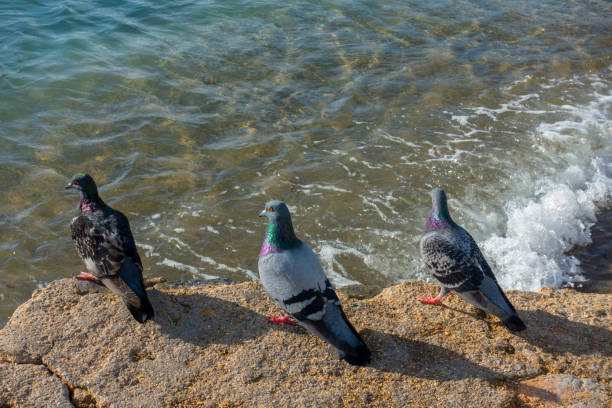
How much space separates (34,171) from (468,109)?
8098 mm

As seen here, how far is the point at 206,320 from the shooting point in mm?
4148

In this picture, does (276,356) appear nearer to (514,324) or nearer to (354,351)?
(354,351)

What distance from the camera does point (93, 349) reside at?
3.85 meters

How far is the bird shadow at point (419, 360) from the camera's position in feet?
11.9

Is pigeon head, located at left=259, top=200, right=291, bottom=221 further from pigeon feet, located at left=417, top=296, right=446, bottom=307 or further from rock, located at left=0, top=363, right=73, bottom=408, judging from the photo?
rock, located at left=0, top=363, right=73, bottom=408

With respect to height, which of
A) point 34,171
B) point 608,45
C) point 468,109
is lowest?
point 34,171

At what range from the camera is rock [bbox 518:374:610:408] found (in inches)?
133

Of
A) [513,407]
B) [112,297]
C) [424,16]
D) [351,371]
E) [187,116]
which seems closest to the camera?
[513,407]

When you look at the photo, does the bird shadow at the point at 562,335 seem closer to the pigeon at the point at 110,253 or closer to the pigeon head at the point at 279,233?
the pigeon head at the point at 279,233

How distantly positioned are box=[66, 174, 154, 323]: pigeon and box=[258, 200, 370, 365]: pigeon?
3.53 ft

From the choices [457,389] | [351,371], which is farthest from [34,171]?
[457,389]

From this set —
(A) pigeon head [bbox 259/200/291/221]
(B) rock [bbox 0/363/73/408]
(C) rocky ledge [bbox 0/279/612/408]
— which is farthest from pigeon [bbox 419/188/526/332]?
(B) rock [bbox 0/363/73/408]

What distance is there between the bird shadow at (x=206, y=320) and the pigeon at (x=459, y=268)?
1357mm

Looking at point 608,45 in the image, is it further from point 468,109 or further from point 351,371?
point 351,371
